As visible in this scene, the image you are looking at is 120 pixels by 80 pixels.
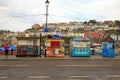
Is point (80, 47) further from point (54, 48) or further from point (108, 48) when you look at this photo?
point (108, 48)

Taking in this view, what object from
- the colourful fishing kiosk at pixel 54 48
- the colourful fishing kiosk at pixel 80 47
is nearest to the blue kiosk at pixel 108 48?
the colourful fishing kiosk at pixel 80 47

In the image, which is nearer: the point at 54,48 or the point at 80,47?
the point at 54,48

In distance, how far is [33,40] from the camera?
31.2 metres

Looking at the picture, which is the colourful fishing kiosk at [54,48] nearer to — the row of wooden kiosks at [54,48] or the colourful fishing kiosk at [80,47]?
the row of wooden kiosks at [54,48]

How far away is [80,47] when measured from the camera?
30.7 m

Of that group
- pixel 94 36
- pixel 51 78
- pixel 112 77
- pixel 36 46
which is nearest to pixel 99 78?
pixel 112 77

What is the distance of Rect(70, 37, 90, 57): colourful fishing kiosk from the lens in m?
30.7

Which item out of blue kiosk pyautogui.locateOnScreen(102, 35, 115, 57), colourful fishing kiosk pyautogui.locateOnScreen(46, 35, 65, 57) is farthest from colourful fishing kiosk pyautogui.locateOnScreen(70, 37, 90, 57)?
blue kiosk pyautogui.locateOnScreen(102, 35, 115, 57)

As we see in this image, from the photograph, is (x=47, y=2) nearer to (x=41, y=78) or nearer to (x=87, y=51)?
(x=87, y=51)

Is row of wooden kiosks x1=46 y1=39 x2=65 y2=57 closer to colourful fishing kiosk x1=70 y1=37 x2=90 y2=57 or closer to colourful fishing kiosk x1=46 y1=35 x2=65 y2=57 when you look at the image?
colourful fishing kiosk x1=46 y1=35 x2=65 y2=57

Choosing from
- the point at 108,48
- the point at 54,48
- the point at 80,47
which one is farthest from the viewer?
the point at 108,48

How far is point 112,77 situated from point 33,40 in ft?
49.8

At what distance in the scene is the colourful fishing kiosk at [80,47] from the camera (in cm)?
3069

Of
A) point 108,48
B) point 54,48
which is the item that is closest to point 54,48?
point 54,48
